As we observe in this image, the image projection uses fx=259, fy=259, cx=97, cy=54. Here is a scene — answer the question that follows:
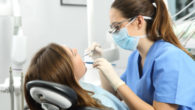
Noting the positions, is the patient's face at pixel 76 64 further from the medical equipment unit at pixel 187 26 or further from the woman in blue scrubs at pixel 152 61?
the medical equipment unit at pixel 187 26

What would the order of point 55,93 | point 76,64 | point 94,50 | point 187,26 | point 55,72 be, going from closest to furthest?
1. point 55,93
2. point 55,72
3. point 76,64
4. point 94,50
5. point 187,26

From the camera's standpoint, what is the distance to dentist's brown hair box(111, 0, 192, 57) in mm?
1262

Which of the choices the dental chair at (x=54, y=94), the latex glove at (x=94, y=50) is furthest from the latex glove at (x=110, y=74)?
the dental chair at (x=54, y=94)

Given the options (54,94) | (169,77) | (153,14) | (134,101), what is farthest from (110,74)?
(54,94)

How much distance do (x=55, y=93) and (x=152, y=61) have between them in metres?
0.67

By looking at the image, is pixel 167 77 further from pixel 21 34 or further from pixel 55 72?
pixel 21 34

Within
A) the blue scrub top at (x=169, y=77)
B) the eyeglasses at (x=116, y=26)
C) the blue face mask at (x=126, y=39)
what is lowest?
the blue scrub top at (x=169, y=77)

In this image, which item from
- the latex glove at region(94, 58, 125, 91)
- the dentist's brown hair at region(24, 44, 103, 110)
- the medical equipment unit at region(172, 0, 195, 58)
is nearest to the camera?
the dentist's brown hair at region(24, 44, 103, 110)

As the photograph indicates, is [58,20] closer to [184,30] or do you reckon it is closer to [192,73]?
[184,30]

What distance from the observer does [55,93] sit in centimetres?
73

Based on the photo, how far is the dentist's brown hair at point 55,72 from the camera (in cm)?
93

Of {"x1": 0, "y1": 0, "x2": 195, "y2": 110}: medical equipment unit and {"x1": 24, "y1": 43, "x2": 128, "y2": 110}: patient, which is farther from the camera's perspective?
{"x1": 0, "y1": 0, "x2": 195, "y2": 110}: medical equipment unit

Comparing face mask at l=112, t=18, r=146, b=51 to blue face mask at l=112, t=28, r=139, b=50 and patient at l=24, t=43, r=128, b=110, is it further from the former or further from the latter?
patient at l=24, t=43, r=128, b=110

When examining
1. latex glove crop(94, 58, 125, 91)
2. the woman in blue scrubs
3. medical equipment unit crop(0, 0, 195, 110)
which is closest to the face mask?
the woman in blue scrubs
